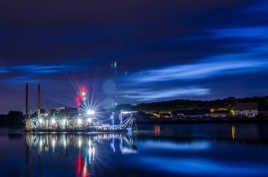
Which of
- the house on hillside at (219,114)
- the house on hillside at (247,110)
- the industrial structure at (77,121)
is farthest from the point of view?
the house on hillside at (219,114)

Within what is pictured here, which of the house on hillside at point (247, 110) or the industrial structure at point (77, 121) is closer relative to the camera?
the industrial structure at point (77, 121)

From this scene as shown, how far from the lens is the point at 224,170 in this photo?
67.3 ft

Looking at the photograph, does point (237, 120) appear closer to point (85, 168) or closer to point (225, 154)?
point (225, 154)

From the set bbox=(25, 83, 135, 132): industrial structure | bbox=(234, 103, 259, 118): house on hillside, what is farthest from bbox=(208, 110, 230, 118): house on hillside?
bbox=(25, 83, 135, 132): industrial structure

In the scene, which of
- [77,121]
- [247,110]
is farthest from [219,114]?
[77,121]

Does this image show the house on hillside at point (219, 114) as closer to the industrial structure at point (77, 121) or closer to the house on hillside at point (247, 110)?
the house on hillside at point (247, 110)

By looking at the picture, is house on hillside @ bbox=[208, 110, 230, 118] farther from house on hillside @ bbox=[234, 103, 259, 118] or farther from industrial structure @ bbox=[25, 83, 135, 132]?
industrial structure @ bbox=[25, 83, 135, 132]

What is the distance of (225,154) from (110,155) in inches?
388

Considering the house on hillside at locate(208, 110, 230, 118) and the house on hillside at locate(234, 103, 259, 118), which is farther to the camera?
the house on hillside at locate(208, 110, 230, 118)

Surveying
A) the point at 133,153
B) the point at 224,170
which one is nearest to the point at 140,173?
the point at 224,170

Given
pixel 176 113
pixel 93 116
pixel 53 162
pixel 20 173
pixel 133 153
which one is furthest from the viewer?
pixel 176 113

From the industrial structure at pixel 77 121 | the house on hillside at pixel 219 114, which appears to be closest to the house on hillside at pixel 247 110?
the house on hillside at pixel 219 114

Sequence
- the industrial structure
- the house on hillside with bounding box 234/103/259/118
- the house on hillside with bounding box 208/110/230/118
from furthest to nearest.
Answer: the house on hillside with bounding box 208/110/230/118
the house on hillside with bounding box 234/103/259/118
the industrial structure

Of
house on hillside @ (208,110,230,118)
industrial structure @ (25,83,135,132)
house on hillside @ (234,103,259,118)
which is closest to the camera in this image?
industrial structure @ (25,83,135,132)
